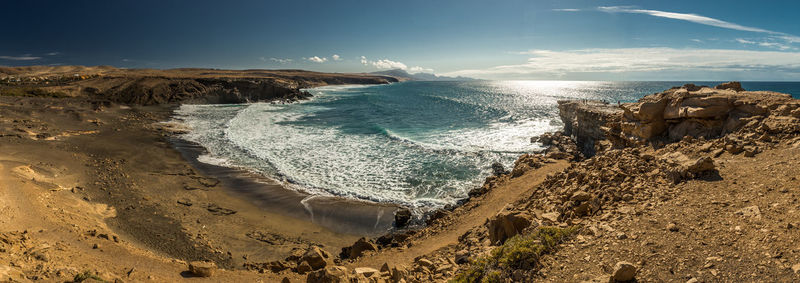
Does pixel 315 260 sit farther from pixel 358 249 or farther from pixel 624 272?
pixel 624 272

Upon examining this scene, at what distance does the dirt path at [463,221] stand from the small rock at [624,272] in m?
4.60

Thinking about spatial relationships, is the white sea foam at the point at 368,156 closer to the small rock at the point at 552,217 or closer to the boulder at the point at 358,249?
the boulder at the point at 358,249

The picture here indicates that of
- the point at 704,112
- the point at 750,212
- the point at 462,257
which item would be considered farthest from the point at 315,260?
the point at 704,112

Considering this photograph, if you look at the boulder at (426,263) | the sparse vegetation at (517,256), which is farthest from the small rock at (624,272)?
the boulder at (426,263)

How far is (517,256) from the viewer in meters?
5.75

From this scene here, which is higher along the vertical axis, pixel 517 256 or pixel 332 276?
pixel 517 256

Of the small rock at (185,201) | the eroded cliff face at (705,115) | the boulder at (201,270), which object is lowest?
the small rock at (185,201)

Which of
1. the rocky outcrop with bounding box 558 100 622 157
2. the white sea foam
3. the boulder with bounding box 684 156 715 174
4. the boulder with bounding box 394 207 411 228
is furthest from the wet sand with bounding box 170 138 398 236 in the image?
the rocky outcrop with bounding box 558 100 622 157

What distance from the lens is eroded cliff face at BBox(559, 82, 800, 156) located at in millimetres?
Result: 9070

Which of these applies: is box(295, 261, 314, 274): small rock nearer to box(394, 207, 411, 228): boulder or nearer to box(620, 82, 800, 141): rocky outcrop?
box(394, 207, 411, 228): boulder

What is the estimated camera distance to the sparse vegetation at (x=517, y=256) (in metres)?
5.66

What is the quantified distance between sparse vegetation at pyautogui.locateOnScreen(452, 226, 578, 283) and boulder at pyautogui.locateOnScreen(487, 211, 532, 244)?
82cm

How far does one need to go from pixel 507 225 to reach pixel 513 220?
184 millimetres

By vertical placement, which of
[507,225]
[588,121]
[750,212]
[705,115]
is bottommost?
[507,225]
